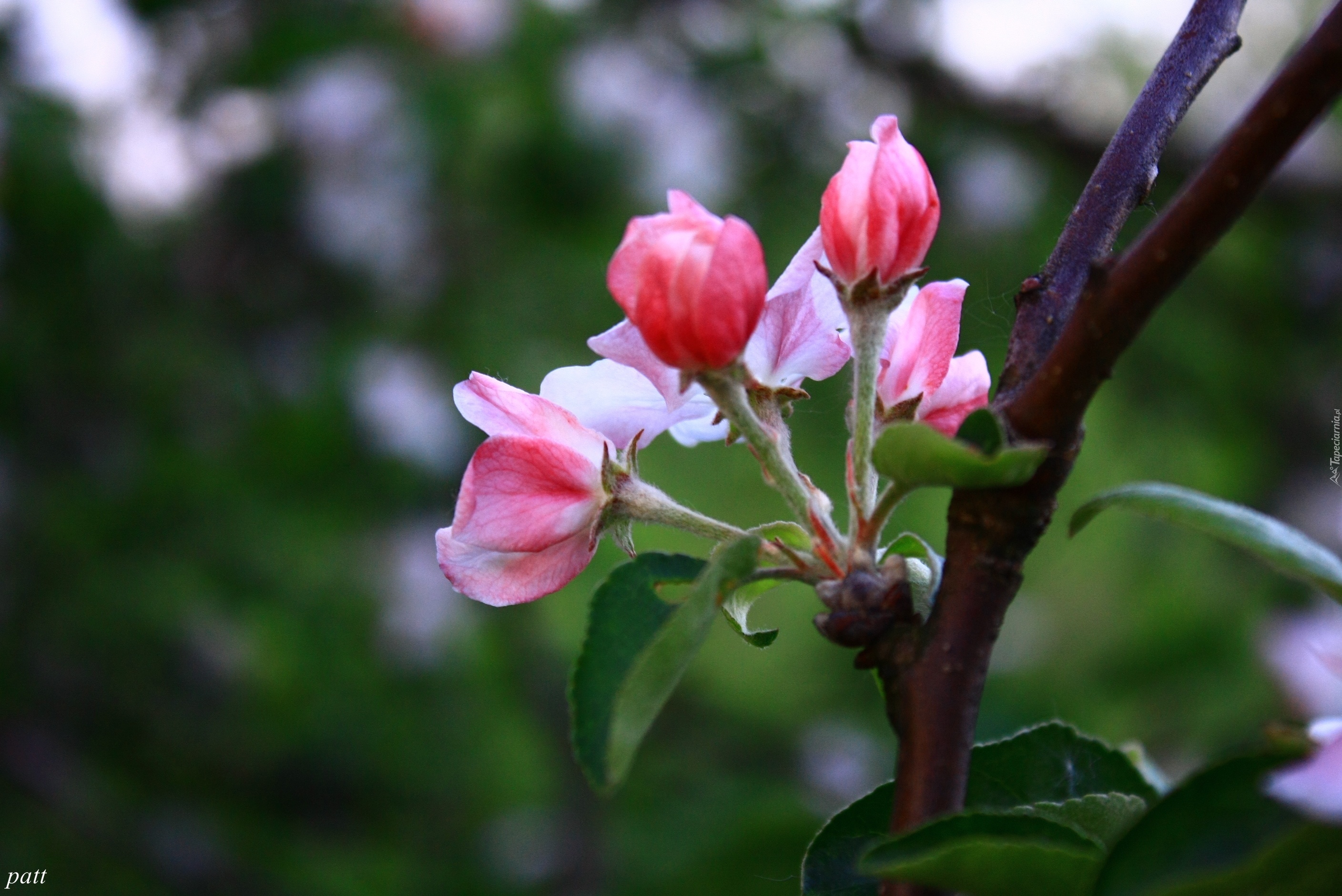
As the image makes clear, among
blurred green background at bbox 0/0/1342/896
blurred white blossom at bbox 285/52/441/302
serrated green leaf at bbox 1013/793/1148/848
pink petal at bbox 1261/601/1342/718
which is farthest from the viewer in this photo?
blurred white blossom at bbox 285/52/441/302

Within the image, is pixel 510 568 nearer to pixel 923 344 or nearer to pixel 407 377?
pixel 923 344

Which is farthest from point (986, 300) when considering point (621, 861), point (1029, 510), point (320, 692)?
point (320, 692)

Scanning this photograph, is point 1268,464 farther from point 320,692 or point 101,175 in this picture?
point 101,175

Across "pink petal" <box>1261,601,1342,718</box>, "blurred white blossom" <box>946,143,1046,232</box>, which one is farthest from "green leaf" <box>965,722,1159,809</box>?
"blurred white blossom" <box>946,143,1046,232</box>

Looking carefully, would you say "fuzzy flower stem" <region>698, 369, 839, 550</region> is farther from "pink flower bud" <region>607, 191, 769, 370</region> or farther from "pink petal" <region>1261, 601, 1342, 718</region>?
"pink petal" <region>1261, 601, 1342, 718</region>

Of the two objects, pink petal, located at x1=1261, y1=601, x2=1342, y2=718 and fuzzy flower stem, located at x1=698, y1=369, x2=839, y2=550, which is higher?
pink petal, located at x1=1261, y1=601, x2=1342, y2=718

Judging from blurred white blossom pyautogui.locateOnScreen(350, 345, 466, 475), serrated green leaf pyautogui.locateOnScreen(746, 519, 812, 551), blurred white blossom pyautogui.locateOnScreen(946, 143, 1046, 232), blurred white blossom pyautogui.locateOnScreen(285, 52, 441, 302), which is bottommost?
serrated green leaf pyautogui.locateOnScreen(746, 519, 812, 551)
